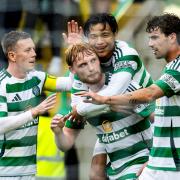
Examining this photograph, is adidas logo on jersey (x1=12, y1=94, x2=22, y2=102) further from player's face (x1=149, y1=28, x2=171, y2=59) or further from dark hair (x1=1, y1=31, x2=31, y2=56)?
player's face (x1=149, y1=28, x2=171, y2=59)

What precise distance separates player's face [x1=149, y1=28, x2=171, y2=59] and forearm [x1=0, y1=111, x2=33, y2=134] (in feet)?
1.96

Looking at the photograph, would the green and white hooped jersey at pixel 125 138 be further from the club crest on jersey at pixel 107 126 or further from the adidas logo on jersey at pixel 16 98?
the adidas logo on jersey at pixel 16 98

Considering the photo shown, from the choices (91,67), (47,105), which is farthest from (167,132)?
(47,105)

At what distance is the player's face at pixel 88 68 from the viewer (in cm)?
317

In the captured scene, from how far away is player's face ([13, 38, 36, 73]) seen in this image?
138 inches

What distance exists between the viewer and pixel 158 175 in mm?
3074

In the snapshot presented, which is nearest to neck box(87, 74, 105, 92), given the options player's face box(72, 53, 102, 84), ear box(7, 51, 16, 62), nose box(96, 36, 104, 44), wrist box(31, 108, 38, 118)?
player's face box(72, 53, 102, 84)

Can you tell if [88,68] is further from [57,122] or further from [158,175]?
[158,175]

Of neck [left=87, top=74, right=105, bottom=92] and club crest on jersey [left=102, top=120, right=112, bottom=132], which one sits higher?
neck [left=87, top=74, right=105, bottom=92]

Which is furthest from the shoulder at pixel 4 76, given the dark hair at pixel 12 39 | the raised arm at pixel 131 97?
the raised arm at pixel 131 97

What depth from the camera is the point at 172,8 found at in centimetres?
391

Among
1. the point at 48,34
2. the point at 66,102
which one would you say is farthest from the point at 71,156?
the point at 48,34

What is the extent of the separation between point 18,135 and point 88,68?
507 millimetres

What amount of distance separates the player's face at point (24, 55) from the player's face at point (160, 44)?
2.08 feet
